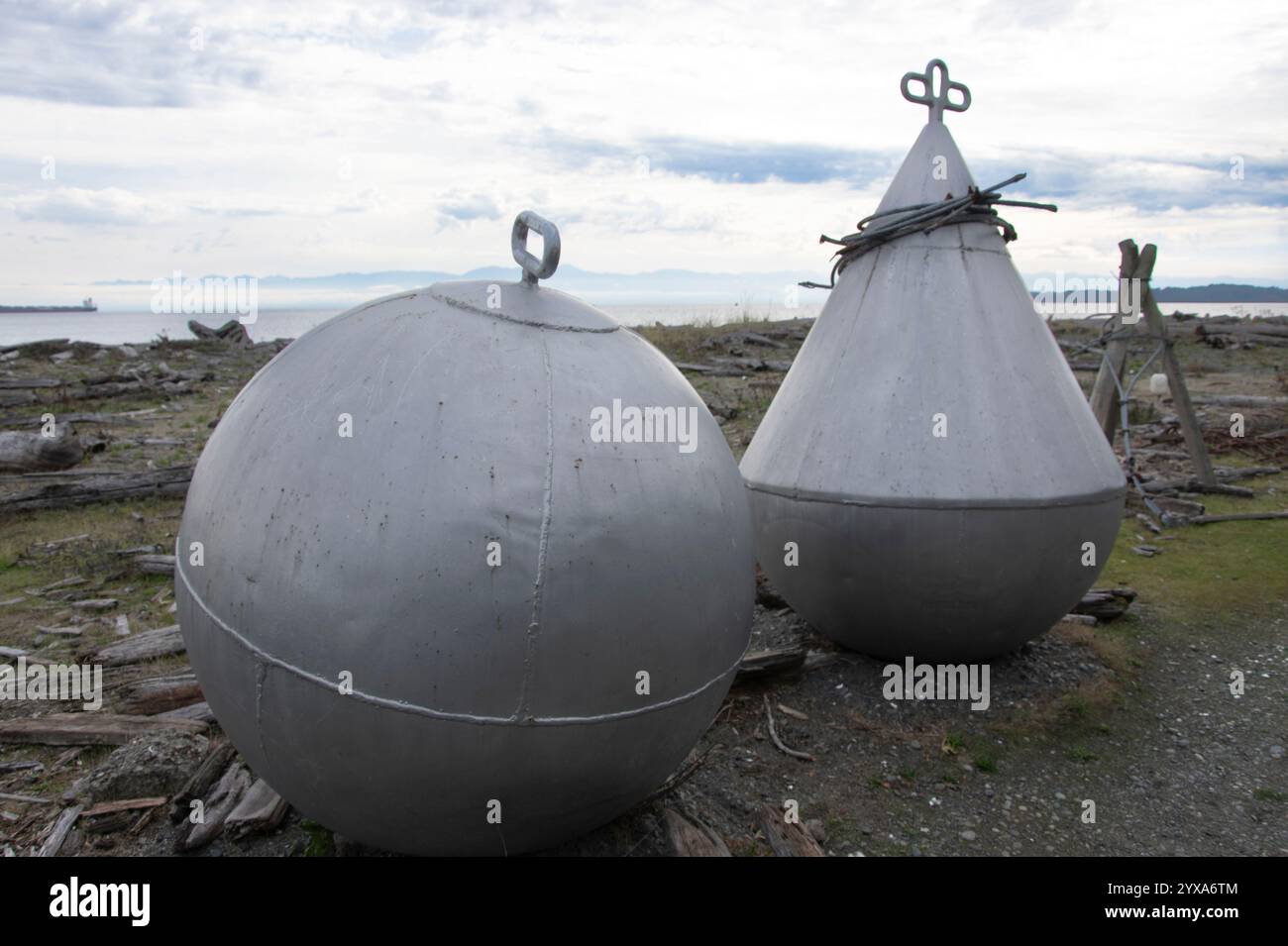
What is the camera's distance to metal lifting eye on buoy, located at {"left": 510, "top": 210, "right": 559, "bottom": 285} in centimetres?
396

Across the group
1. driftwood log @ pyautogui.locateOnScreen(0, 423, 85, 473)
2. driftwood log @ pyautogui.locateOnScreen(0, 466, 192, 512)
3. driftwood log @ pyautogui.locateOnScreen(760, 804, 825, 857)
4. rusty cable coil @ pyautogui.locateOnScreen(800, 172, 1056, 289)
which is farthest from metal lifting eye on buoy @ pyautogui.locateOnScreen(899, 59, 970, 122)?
driftwood log @ pyautogui.locateOnScreen(0, 423, 85, 473)

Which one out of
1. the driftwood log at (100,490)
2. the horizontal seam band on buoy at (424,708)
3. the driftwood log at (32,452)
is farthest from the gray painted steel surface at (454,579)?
the driftwood log at (32,452)

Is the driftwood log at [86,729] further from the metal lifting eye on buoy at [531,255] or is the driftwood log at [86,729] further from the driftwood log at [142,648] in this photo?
the metal lifting eye on buoy at [531,255]

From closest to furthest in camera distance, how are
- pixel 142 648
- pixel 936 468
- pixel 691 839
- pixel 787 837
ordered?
pixel 691 839 → pixel 787 837 → pixel 936 468 → pixel 142 648

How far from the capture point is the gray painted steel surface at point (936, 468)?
5805mm

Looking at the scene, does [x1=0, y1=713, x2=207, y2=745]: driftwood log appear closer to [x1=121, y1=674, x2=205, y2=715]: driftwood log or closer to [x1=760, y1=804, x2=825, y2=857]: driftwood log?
[x1=121, y1=674, x2=205, y2=715]: driftwood log

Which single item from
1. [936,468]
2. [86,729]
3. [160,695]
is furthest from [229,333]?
[936,468]

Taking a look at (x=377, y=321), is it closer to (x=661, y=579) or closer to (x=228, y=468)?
(x=228, y=468)

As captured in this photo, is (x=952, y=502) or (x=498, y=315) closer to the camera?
(x=498, y=315)

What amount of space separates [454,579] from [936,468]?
147 inches

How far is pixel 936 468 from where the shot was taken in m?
5.82

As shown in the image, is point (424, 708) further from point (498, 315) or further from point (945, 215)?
point (945, 215)

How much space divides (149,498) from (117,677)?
5784 millimetres

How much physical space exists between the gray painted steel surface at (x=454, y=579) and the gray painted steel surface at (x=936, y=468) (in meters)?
2.37
